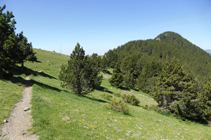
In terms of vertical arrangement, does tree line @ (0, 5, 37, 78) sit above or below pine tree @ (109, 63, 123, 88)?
above

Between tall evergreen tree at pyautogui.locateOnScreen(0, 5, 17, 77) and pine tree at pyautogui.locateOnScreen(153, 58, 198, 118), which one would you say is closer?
tall evergreen tree at pyautogui.locateOnScreen(0, 5, 17, 77)

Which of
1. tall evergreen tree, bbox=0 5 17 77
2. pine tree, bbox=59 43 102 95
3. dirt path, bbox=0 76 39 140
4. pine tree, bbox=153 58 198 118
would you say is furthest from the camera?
pine tree, bbox=153 58 198 118

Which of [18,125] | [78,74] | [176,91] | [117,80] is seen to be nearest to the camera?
[18,125]

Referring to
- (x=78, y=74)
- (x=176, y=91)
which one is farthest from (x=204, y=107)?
(x=78, y=74)

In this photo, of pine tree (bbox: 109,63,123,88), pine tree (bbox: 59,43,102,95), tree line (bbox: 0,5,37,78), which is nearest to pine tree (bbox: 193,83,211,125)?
pine tree (bbox: 59,43,102,95)

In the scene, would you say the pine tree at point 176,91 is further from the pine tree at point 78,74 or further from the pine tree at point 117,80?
the pine tree at point 117,80

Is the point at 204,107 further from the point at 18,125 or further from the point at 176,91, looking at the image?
the point at 18,125

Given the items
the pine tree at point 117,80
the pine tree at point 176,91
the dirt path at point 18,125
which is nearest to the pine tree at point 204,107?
the pine tree at point 176,91

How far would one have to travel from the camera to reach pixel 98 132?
9875mm

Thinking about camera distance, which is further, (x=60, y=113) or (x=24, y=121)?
(x=60, y=113)

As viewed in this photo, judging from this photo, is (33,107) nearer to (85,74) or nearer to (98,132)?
(98,132)

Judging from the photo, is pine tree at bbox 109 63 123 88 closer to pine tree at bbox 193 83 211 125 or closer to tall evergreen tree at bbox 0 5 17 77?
pine tree at bbox 193 83 211 125

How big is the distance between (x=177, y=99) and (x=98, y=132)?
25.2 m

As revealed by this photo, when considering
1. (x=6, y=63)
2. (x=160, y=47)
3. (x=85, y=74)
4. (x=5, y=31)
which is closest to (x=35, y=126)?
(x=85, y=74)
